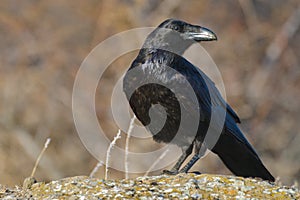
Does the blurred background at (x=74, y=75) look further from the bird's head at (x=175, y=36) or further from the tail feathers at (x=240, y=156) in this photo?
the bird's head at (x=175, y=36)

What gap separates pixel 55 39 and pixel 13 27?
792 mm

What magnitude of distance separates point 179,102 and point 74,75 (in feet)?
21.8

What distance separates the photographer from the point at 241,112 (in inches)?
477

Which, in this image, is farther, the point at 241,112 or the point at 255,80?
the point at 255,80

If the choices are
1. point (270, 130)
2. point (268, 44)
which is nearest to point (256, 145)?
point (270, 130)

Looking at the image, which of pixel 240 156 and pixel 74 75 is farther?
pixel 74 75

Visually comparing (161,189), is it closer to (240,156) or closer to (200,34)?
(240,156)

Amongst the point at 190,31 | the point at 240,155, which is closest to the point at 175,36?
the point at 190,31

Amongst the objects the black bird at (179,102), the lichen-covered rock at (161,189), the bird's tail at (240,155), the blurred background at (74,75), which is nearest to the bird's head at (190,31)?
the black bird at (179,102)

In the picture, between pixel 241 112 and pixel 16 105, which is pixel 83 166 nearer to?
pixel 16 105

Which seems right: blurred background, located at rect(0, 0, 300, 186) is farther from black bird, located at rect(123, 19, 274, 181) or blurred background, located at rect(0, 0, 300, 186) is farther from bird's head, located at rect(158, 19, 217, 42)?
bird's head, located at rect(158, 19, 217, 42)

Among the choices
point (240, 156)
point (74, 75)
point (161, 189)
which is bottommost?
point (161, 189)

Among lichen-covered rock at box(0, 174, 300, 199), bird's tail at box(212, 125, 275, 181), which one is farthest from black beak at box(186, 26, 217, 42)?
lichen-covered rock at box(0, 174, 300, 199)

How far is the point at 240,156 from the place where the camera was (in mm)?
6113
